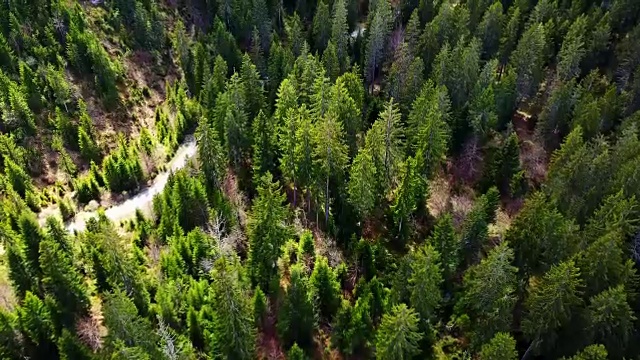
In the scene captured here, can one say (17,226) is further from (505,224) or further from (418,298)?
(505,224)

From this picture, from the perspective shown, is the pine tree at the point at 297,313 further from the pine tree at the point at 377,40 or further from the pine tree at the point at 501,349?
the pine tree at the point at 377,40

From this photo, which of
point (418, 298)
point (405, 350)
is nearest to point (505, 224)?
point (418, 298)

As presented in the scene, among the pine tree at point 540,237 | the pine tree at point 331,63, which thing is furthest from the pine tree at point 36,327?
the pine tree at point 331,63

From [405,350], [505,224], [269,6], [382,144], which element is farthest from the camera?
[269,6]

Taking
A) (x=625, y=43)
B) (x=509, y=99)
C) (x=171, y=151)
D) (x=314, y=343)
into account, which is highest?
(x=625, y=43)

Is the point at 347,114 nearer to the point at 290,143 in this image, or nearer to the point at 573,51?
the point at 290,143

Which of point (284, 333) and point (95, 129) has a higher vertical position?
point (95, 129)
